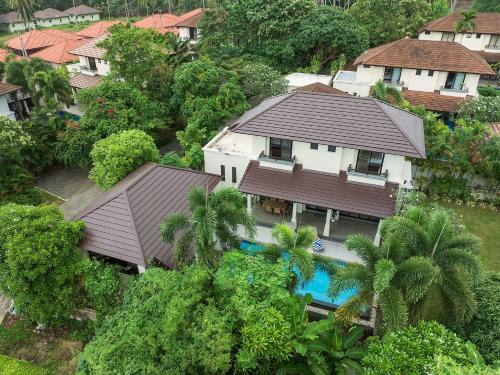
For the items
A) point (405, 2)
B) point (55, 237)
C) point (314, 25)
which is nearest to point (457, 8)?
point (405, 2)

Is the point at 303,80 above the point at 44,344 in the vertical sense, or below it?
above

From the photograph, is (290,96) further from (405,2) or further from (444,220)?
(405,2)

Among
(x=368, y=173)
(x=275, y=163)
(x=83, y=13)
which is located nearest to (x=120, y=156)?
(x=275, y=163)

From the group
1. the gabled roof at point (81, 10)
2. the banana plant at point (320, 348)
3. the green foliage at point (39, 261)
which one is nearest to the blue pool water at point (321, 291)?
the banana plant at point (320, 348)

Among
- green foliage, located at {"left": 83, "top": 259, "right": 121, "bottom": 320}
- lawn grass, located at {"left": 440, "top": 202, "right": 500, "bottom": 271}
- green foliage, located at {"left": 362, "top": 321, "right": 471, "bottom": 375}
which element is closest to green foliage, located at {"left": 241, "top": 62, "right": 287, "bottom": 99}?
lawn grass, located at {"left": 440, "top": 202, "right": 500, "bottom": 271}

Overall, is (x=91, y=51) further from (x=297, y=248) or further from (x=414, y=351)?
(x=414, y=351)
